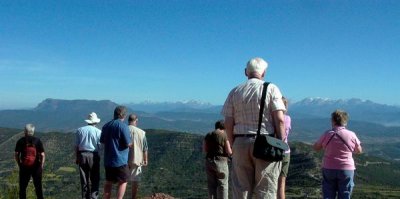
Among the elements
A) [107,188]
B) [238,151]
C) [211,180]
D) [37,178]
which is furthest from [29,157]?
[238,151]

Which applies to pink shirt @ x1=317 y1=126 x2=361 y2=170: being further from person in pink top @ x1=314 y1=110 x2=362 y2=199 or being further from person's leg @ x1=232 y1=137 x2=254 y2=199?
person's leg @ x1=232 y1=137 x2=254 y2=199

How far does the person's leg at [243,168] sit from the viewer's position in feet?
17.7

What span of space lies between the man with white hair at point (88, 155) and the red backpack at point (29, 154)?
914 mm

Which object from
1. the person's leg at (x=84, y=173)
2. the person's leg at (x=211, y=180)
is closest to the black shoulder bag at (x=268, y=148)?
the person's leg at (x=211, y=180)

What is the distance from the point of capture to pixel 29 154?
9672 millimetres

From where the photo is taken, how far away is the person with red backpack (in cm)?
967

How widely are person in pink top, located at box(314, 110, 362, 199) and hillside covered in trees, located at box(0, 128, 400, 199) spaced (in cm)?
8736

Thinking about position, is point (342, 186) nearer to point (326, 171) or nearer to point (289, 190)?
point (326, 171)

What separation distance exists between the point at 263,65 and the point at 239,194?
1678 millimetres

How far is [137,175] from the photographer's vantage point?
10008 mm

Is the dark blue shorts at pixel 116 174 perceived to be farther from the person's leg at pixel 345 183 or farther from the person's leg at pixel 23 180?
the person's leg at pixel 345 183

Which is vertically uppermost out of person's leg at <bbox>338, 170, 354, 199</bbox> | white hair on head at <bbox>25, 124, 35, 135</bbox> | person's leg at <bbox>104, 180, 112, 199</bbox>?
white hair on head at <bbox>25, 124, 35, 135</bbox>

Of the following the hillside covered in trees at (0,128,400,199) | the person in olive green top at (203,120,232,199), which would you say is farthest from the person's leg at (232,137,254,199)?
the hillside covered in trees at (0,128,400,199)

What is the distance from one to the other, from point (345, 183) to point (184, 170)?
154 meters
